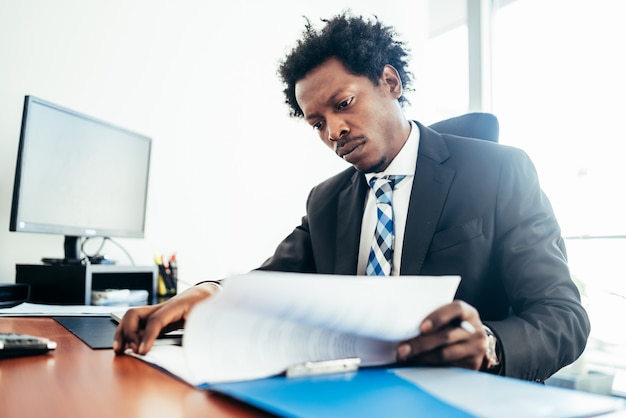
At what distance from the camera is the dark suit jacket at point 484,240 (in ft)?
2.86

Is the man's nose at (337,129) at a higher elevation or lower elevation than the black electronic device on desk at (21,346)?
higher

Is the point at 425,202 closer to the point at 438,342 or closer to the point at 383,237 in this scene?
the point at 383,237

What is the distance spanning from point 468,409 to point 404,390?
2.9 inches

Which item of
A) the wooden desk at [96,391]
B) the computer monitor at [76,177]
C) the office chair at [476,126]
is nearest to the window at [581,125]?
the office chair at [476,126]

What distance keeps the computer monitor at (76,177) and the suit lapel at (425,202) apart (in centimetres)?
104

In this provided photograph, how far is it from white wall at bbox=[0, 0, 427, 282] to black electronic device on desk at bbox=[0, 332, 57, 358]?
1.21m

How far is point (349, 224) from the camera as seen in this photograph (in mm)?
1333

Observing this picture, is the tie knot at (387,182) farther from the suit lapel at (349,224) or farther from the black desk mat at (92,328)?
the black desk mat at (92,328)

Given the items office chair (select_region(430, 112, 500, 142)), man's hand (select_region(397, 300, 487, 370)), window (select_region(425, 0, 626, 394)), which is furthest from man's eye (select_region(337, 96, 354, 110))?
window (select_region(425, 0, 626, 394))

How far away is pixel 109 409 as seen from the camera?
422 millimetres

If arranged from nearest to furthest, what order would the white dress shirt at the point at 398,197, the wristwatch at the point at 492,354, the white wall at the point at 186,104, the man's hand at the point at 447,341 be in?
the man's hand at the point at 447,341 → the wristwatch at the point at 492,354 → the white dress shirt at the point at 398,197 → the white wall at the point at 186,104

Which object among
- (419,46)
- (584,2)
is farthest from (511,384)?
(419,46)

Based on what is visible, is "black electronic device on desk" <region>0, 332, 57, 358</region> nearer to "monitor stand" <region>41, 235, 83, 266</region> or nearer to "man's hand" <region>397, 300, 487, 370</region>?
"man's hand" <region>397, 300, 487, 370</region>

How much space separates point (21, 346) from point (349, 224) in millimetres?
828
